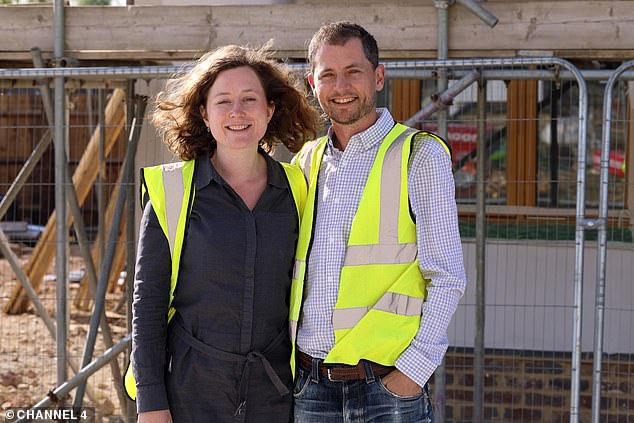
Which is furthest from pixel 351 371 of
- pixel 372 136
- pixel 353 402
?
pixel 372 136

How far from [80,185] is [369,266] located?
27.2ft

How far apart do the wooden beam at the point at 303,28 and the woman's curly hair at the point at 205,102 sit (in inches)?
77.2

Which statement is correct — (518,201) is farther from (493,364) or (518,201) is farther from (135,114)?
(135,114)

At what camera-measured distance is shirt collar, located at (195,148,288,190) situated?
140 inches

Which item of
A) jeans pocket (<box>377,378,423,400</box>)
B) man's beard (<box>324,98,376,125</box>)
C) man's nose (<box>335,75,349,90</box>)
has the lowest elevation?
jeans pocket (<box>377,378,423,400</box>)

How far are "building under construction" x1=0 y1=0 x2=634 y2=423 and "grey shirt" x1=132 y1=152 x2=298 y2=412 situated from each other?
2084 mm

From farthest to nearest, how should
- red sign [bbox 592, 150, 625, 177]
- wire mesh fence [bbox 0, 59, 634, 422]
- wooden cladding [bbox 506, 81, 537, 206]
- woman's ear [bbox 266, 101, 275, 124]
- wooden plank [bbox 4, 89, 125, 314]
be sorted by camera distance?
1. wooden plank [bbox 4, 89, 125, 314]
2. red sign [bbox 592, 150, 625, 177]
3. wooden cladding [bbox 506, 81, 537, 206]
4. wire mesh fence [bbox 0, 59, 634, 422]
5. woman's ear [bbox 266, 101, 275, 124]

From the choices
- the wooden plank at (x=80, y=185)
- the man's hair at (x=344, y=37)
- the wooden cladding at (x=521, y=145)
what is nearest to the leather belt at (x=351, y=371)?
the man's hair at (x=344, y=37)

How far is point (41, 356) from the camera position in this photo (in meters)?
9.77

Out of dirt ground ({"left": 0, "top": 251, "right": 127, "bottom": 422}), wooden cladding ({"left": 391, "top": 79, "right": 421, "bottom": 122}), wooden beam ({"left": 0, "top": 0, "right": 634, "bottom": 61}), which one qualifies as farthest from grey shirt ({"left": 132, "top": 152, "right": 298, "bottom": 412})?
wooden cladding ({"left": 391, "top": 79, "right": 421, "bottom": 122})

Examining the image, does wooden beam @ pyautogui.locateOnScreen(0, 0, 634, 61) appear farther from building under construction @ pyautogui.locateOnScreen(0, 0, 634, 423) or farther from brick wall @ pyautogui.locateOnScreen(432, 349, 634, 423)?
brick wall @ pyautogui.locateOnScreen(432, 349, 634, 423)

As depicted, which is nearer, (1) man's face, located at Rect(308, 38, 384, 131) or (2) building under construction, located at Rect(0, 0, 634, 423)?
(1) man's face, located at Rect(308, 38, 384, 131)

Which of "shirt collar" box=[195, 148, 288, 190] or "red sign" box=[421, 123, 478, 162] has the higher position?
"red sign" box=[421, 123, 478, 162]

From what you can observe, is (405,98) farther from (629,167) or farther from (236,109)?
(236,109)
